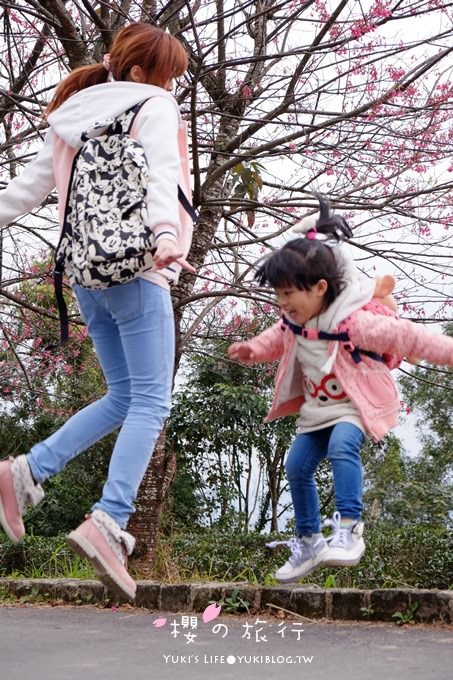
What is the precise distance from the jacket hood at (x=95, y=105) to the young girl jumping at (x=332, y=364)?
65 cm

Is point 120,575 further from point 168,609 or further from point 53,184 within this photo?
point 168,609

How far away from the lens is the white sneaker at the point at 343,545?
280 centimetres

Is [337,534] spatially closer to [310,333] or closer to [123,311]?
[310,333]

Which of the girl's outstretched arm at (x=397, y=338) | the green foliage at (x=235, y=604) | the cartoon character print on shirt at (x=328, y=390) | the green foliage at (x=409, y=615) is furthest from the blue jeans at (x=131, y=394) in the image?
the green foliage at (x=235, y=604)

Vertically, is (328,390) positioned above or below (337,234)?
below

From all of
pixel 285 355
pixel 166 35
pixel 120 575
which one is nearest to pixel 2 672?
pixel 120 575

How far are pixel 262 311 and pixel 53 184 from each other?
4.88 metres

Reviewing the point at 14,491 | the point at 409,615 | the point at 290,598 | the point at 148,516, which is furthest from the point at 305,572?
the point at 148,516

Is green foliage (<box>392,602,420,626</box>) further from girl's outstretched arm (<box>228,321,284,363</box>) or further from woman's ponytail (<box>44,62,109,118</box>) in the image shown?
woman's ponytail (<box>44,62,109,118</box>)

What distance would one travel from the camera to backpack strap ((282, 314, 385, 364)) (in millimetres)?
2836

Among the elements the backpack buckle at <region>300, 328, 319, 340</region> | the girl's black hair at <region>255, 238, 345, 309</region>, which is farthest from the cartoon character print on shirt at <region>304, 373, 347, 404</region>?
the girl's black hair at <region>255, 238, 345, 309</region>

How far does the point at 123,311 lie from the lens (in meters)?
2.70

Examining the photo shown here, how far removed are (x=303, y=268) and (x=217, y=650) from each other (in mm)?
2793

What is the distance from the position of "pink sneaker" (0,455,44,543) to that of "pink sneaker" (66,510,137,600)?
0.24 m
